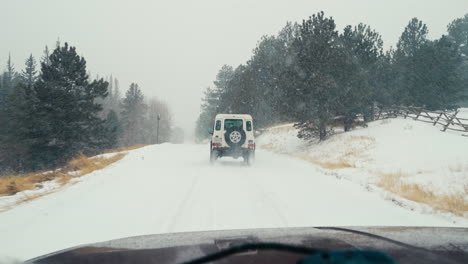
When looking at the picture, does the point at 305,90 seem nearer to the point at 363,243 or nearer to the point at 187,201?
the point at 187,201

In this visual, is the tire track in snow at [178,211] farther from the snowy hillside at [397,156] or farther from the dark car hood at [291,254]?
the snowy hillside at [397,156]

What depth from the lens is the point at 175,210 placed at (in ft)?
20.2

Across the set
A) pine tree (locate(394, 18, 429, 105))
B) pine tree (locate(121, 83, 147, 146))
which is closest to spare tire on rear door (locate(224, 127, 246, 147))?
pine tree (locate(394, 18, 429, 105))

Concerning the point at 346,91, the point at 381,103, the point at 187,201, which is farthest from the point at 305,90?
the point at 187,201

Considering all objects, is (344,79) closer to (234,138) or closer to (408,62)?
(234,138)

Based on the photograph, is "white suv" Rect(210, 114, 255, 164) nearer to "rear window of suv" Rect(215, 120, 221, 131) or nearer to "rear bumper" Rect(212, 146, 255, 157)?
"rear bumper" Rect(212, 146, 255, 157)

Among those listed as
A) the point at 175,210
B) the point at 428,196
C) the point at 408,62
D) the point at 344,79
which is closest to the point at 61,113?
the point at 344,79

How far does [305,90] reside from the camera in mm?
22797

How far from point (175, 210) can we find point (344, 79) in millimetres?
19986

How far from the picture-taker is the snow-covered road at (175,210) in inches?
184

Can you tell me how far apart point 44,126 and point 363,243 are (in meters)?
33.0

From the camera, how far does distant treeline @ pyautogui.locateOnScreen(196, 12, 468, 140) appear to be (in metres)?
22.5

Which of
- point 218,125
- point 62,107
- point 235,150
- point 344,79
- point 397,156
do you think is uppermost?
point 344,79

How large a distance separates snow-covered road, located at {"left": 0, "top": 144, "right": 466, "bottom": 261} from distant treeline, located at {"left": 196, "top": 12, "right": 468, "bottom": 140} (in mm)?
13801
